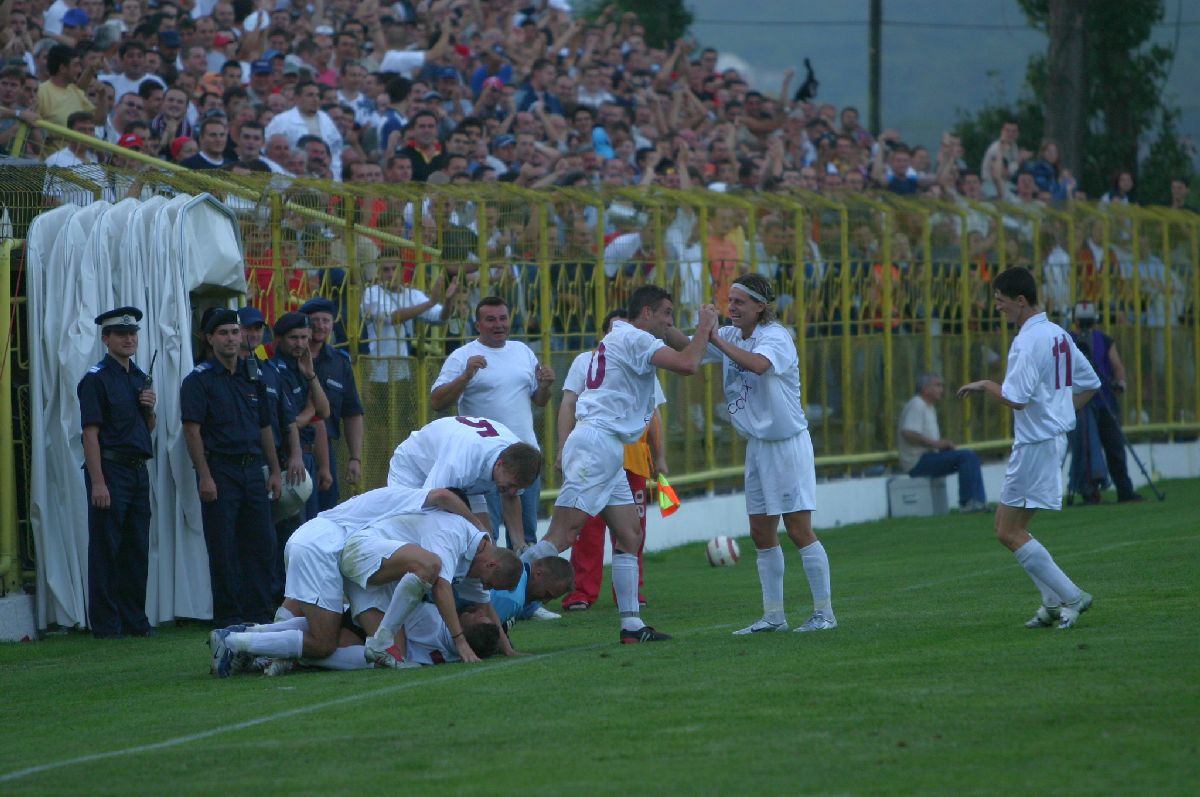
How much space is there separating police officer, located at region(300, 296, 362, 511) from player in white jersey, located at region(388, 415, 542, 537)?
2.62 meters

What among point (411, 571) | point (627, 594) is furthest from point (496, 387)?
point (411, 571)

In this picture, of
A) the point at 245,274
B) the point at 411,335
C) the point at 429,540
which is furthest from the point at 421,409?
the point at 429,540

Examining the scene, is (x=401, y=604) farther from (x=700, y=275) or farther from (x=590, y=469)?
(x=700, y=275)

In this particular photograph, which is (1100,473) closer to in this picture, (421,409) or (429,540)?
(421,409)

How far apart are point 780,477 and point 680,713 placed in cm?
307

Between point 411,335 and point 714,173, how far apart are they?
8411 mm

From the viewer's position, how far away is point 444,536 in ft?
32.9

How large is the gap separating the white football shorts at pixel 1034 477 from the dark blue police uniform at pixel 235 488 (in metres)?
5.26

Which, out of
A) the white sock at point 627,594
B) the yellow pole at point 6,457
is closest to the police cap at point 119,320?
the yellow pole at point 6,457

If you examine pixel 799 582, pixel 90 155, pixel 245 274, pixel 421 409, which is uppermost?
pixel 90 155

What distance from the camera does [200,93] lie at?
19.5 meters

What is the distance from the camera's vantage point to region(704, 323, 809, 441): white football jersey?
1102 centimetres

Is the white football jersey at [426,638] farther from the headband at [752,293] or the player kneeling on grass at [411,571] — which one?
the headband at [752,293]

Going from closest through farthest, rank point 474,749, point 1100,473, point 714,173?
point 474,749 → point 1100,473 → point 714,173
